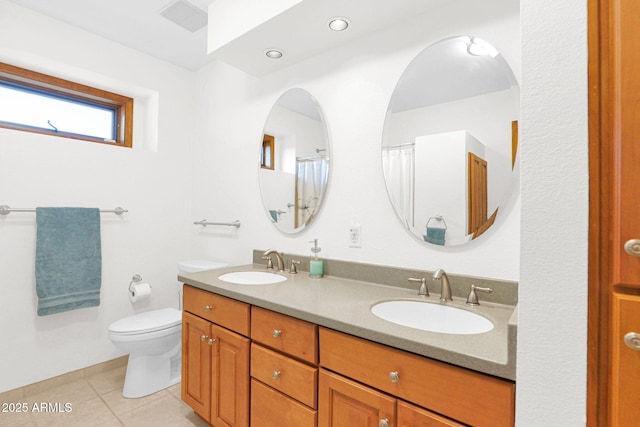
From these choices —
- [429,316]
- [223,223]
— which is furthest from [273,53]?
[429,316]

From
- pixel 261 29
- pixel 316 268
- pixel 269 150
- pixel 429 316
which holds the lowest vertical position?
pixel 429 316

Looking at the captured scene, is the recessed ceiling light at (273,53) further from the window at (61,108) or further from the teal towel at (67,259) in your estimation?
the teal towel at (67,259)

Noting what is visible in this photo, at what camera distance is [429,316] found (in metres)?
1.25

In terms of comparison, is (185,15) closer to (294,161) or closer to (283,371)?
(294,161)

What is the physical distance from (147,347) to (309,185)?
150 centimetres

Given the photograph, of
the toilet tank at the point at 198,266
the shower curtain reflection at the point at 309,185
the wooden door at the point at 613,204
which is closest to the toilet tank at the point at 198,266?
the toilet tank at the point at 198,266

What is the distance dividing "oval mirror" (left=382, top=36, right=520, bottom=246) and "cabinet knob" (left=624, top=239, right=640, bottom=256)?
2.31 feet

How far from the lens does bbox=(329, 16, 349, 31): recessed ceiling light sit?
1510mm

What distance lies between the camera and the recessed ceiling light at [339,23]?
1.51m

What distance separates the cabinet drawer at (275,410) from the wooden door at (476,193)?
1003 millimetres

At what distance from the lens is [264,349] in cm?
133

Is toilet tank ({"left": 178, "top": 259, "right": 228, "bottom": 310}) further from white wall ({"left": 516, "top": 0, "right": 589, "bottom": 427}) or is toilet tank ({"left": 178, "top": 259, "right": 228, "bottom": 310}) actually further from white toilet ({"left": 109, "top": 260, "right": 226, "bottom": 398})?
white wall ({"left": 516, "top": 0, "right": 589, "bottom": 427})

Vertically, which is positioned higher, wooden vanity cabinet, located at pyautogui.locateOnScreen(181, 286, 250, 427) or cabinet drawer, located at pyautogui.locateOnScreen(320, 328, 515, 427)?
cabinet drawer, located at pyautogui.locateOnScreen(320, 328, 515, 427)

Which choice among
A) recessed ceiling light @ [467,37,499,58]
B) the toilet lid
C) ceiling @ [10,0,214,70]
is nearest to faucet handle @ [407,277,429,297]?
recessed ceiling light @ [467,37,499,58]
